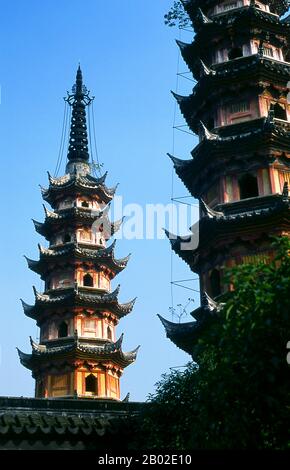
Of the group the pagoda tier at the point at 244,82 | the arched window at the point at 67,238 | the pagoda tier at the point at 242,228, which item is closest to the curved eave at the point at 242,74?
the pagoda tier at the point at 244,82

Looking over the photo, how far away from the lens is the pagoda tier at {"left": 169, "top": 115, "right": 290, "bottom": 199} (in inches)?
779

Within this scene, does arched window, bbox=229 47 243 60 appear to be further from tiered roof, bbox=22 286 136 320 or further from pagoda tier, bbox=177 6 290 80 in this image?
tiered roof, bbox=22 286 136 320

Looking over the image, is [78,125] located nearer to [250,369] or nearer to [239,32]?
[239,32]

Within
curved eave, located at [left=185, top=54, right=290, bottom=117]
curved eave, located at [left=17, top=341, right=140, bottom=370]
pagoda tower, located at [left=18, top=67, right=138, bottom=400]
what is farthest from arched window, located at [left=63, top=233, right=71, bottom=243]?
curved eave, located at [left=185, top=54, right=290, bottom=117]

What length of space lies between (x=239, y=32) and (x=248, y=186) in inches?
237

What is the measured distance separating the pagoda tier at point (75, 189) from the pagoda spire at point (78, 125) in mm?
2512

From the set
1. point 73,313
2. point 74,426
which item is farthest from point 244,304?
point 73,313

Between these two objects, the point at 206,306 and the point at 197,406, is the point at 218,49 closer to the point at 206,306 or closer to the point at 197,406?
the point at 206,306

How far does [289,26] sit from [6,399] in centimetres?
1591

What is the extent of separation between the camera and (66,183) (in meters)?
36.1

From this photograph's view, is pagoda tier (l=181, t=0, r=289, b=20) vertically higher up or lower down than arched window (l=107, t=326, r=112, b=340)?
higher up

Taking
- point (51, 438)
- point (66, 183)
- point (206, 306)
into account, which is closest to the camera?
point (51, 438)

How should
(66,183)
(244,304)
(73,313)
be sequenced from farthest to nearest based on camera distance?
(66,183), (73,313), (244,304)

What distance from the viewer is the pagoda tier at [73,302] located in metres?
31.7
